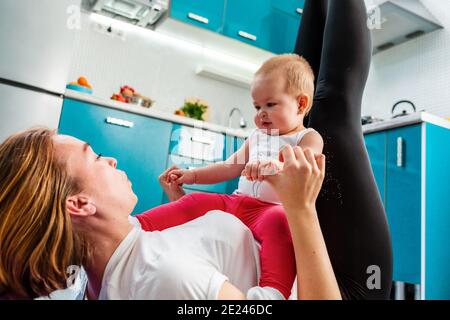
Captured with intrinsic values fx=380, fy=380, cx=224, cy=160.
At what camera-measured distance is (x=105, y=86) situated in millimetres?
2258

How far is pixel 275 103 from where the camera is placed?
2.37 ft

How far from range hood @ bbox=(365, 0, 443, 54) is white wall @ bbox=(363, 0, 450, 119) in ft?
0.10

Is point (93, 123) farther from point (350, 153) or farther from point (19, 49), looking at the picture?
point (350, 153)

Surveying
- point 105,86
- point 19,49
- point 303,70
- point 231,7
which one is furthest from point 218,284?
point 231,7

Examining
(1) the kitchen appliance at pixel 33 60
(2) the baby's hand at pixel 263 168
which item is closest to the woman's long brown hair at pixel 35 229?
(2) the baby's hand at pixel 263 168

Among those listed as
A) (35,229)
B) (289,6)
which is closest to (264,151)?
(35,229)

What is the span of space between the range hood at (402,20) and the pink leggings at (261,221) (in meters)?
1.36

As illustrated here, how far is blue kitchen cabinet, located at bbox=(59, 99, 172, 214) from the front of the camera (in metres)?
1.50

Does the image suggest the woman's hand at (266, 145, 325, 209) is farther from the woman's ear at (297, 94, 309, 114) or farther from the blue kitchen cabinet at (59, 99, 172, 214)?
the blue kitchen cabinet at (59, 99, 172, 214)

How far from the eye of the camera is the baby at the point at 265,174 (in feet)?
1.46

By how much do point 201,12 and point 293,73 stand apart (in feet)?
5.77

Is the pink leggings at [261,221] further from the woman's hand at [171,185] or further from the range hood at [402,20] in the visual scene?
the range hood at [402,20]

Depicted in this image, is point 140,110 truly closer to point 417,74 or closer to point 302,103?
point 302,103
